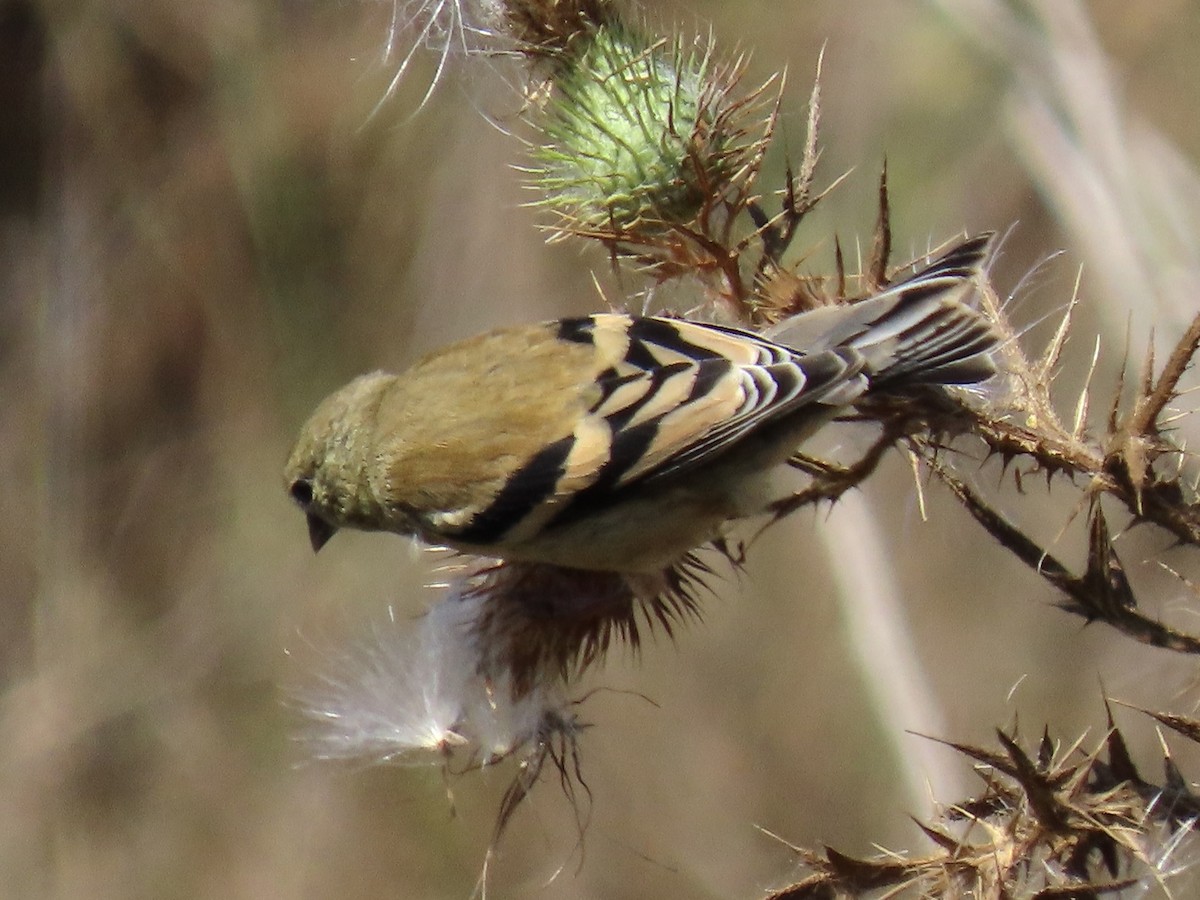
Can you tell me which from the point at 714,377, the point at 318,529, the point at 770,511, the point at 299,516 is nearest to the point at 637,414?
the point at 714,377

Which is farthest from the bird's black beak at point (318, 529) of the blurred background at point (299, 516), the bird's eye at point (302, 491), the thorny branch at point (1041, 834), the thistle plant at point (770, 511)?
the blurred background at point (299, 516)

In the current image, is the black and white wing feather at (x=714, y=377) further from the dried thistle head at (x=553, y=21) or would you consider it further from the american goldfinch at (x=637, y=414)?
the dried thistle head at (x=553, y=21)

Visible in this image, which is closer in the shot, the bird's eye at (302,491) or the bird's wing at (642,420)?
the bird's wing at (642,420)

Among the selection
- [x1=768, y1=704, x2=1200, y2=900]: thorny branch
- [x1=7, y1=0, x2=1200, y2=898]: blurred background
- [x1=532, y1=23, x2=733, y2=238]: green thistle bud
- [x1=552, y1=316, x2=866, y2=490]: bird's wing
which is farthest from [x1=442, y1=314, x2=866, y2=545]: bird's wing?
[x1=7, y1=0, x2=1200, y2=898]: blurred background

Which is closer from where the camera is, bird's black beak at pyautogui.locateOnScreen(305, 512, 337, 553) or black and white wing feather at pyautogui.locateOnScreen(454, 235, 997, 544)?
black and white wing feather at pyautogui.locateOnScreen(454, 235, 997, 544)

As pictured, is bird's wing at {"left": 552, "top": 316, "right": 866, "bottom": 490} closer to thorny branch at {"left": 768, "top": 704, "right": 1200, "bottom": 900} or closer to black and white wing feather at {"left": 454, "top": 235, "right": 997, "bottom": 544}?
black and white wing feather at {"left": 454, "top": 235, "right": 997, "bottom": 544}

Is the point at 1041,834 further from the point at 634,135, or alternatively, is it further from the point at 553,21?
the point at 553,21
